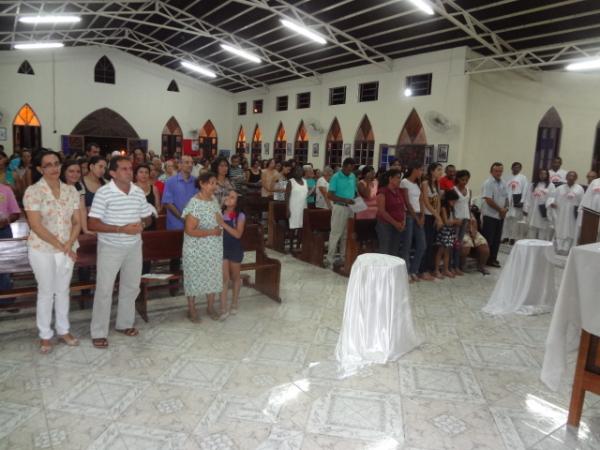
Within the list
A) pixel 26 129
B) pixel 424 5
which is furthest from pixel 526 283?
pixel 26 129

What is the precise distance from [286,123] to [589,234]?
13.3m

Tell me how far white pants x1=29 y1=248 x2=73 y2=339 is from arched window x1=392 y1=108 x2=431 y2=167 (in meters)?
9.35

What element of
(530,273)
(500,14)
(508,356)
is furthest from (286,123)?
(508,356)

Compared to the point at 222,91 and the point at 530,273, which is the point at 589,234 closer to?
the point at 530,273

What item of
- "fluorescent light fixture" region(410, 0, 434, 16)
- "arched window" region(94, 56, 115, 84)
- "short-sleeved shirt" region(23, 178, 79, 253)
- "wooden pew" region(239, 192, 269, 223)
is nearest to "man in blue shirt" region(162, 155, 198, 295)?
"short-sleeved shirt" region(23, 178, 79, 253)

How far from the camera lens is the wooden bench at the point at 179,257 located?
409cm

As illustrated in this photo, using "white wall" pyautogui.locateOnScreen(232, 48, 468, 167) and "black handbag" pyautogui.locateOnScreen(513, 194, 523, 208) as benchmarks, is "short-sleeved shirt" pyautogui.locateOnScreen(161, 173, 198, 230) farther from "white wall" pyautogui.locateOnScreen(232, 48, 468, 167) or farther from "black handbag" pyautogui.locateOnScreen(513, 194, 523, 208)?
"white wall" pyautogui.locateOnScreen(232, 48, 468, 167)

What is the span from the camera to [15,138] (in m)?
15.0

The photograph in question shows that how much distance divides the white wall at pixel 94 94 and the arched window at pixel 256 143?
196cm

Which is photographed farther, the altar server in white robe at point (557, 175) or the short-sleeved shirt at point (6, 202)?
the altar server in white robe at point (557, 175)

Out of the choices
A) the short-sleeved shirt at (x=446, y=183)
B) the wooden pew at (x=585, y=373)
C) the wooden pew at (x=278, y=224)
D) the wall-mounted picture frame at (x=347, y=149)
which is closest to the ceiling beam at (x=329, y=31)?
the wall-mounted picture frame at (x=347, y=149)

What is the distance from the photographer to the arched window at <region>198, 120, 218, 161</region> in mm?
18406

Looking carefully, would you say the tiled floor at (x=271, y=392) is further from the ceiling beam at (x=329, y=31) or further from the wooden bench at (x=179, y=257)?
the ceiling beam at (x=329, y=31)

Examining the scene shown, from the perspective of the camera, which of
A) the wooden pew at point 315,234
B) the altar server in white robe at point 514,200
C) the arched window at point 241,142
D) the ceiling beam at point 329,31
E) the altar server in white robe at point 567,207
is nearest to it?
the wooden pew at point 315,234
